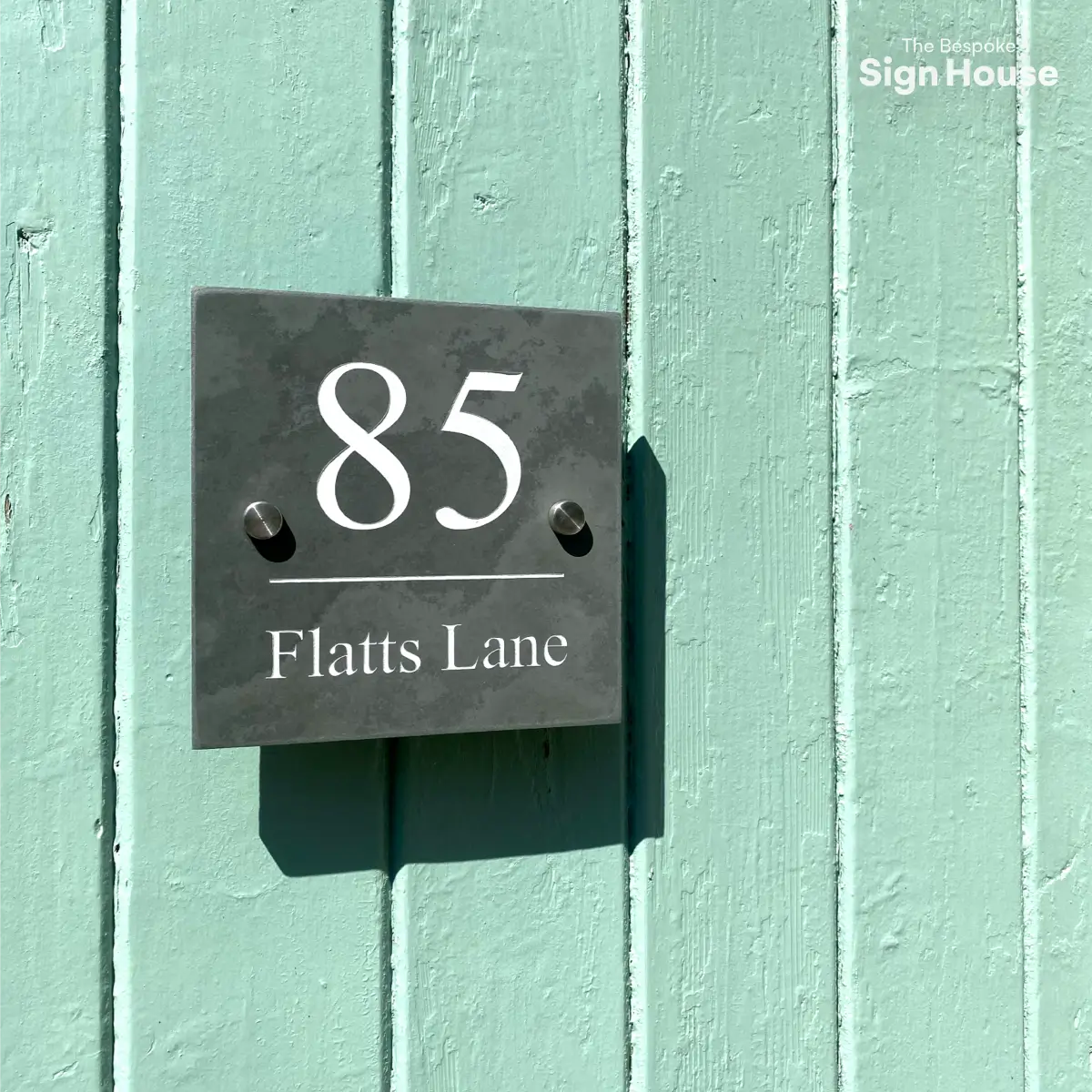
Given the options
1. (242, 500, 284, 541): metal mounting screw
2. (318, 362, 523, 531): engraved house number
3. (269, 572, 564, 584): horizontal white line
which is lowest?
(269, 572, 564, 584): horizontal white line

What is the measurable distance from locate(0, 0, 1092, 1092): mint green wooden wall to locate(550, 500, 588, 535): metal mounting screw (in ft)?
0.25

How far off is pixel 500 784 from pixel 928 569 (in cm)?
36

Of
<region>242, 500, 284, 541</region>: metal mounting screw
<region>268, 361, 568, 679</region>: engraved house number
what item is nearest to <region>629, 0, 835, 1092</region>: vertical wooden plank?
<region>268, 361, 568, 679</region>: engraved house number

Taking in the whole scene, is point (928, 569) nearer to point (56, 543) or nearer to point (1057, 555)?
point (1057, 555)

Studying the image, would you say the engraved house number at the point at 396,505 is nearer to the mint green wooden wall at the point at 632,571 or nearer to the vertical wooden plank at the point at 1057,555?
the mint green wooden wall at the point at 632,571

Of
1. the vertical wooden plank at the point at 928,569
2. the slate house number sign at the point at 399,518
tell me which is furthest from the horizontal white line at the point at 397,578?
the vertical wooden plank at the point at 928,569

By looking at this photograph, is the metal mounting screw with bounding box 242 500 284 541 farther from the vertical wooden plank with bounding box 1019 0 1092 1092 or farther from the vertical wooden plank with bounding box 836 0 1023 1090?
the vertical wooden plank with bounding box 1019 0 1092 1092

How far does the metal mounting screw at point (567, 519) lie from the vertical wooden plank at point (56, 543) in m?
0.28

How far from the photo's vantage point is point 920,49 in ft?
2.51

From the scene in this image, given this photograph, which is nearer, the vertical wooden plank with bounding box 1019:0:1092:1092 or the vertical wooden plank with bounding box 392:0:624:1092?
the vertical wooden plank with bounding box 392:0:624:1092

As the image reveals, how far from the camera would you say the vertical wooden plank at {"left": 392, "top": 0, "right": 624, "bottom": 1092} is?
25.8 inches

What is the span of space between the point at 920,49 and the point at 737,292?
251 mm

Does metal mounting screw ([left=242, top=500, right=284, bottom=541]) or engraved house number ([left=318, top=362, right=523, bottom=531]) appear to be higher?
engraved house number ([left=318, top=362, right=523, bottom=531])

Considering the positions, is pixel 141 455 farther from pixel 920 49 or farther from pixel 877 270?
pixel 920 49
